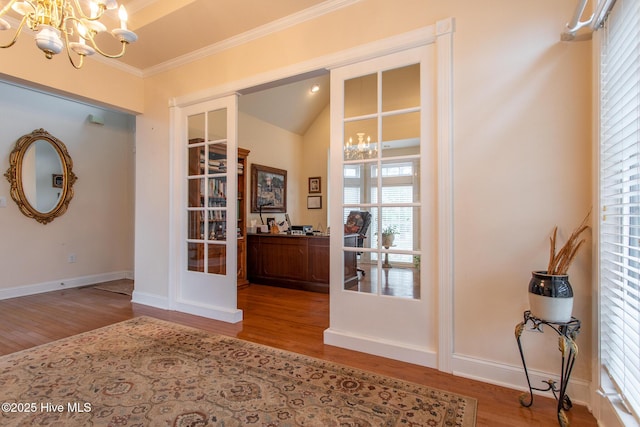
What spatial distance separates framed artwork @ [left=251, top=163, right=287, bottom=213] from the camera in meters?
5.81

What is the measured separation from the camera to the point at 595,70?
171 cm

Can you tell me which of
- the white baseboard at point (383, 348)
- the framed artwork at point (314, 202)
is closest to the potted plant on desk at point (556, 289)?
the white baseboard at point (383, 348)

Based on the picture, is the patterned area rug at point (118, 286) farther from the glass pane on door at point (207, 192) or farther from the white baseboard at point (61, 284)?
the glass pane on door at point (207, 192)

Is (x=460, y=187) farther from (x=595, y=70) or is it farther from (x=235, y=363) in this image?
(x=235, y=363)

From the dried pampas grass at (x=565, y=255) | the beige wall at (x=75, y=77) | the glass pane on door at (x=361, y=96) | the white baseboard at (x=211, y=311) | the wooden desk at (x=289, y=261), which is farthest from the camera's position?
A: the wooden desk at (x=289, y=261)

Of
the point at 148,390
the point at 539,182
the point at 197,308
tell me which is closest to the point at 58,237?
the point at 197,308

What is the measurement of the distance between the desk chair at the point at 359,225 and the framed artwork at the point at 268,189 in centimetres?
353

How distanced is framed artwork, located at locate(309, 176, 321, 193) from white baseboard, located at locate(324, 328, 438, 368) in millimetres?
4672

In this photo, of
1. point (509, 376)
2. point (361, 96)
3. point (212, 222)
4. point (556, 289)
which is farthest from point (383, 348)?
point (212, 222)

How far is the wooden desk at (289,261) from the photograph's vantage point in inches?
182

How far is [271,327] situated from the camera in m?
3.02

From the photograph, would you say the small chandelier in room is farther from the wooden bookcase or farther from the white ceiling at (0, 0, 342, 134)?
the wooden bookcase

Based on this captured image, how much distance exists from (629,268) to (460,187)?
0.96 meters

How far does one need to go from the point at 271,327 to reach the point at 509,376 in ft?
6.49
